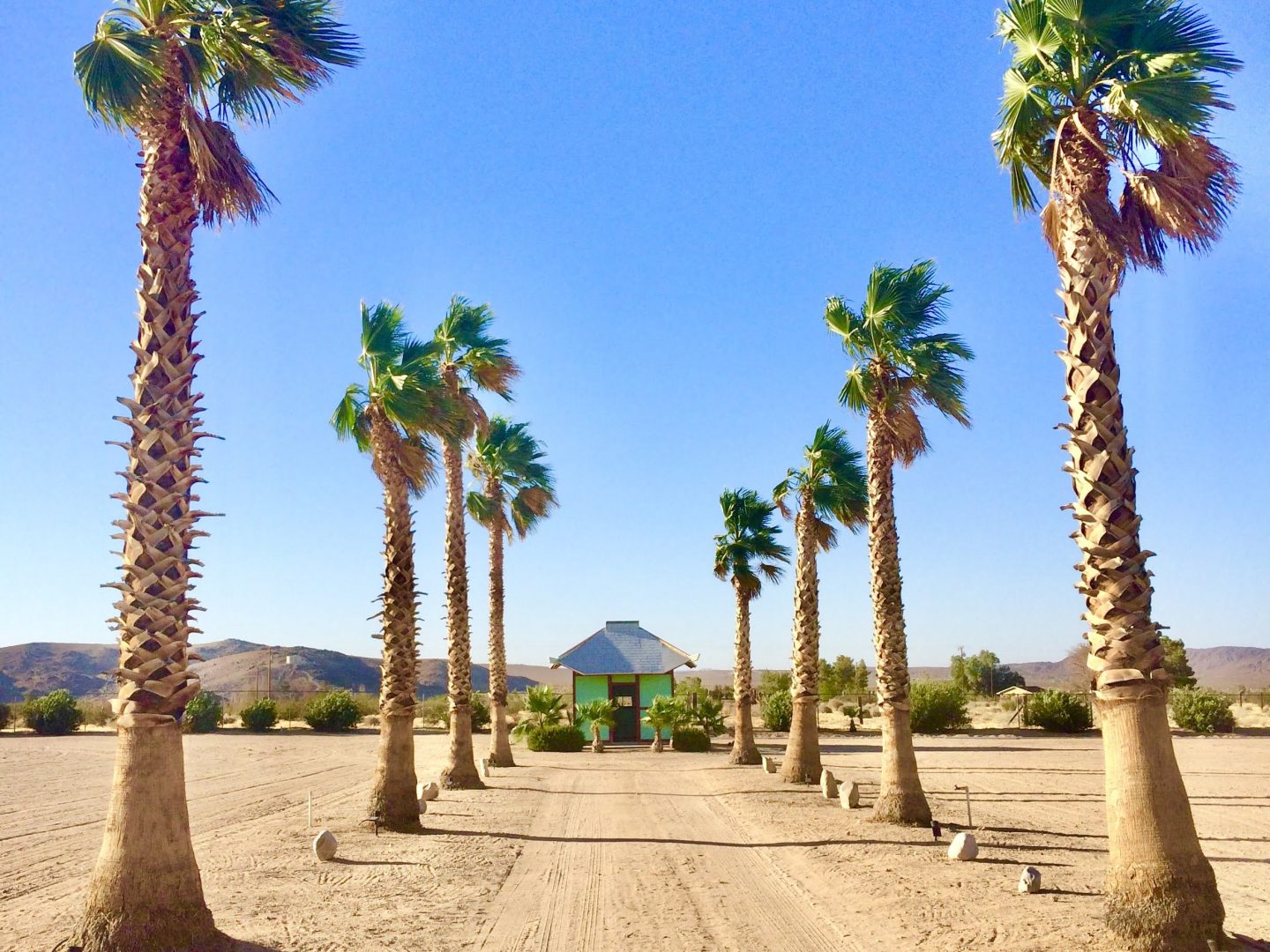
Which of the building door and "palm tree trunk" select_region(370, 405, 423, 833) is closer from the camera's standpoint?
"palm tree trunk" select_region(370, 405, 423, 833)

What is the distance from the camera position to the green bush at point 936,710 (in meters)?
49.3

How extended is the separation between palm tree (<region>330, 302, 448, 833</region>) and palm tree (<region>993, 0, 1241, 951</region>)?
10.6 metres

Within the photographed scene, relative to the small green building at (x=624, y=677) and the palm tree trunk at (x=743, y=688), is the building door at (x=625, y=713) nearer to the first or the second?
the small green building at (x=624, y=677)

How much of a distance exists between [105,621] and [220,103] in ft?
19.4

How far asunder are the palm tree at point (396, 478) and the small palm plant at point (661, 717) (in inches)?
938

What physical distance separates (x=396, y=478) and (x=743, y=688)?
54.3ft

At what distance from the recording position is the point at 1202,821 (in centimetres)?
1811

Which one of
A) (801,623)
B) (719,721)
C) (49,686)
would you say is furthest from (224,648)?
(801,623)

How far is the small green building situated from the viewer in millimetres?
44281

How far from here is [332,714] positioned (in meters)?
54.6

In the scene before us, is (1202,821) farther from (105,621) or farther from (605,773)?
(105,621)

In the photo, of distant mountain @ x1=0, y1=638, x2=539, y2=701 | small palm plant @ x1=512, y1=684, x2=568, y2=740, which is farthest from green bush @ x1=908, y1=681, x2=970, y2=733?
distant mountain @ x1=0, y1=638, x2=539, y2=701

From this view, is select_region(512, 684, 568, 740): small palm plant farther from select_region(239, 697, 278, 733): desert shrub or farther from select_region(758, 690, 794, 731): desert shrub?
select_region(239, 697, 278, 733): desert shrub

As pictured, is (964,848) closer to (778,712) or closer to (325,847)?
(325,847)
